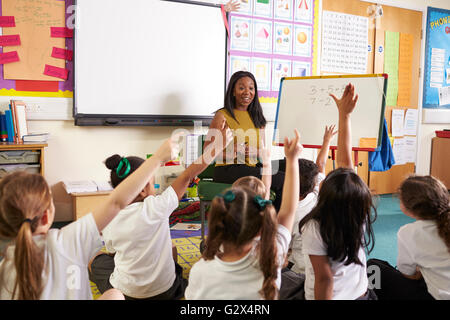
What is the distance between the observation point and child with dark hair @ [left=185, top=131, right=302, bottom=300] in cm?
103

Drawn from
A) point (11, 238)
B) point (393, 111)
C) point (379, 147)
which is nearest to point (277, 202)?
point (379, 147)

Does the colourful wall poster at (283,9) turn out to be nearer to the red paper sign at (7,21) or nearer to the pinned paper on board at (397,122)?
the pinned paper on board at (397,122)

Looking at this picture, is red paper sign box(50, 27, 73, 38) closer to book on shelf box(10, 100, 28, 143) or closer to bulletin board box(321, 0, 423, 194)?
book on shelf box(10, 100, 28, 143)

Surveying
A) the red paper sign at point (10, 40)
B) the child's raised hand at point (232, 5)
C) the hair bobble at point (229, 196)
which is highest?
the child's raised hand at point (232, 5)

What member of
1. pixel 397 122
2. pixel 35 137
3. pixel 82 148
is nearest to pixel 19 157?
pixel 35 137

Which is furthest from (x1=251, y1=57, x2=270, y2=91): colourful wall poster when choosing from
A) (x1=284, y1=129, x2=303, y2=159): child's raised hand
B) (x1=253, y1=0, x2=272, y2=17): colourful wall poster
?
(x1=284, y1=129, x2=303, y2=159): child's raised hand

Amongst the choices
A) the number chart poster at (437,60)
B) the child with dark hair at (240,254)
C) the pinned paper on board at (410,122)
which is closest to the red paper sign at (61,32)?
the child with dark hair at (240,254)

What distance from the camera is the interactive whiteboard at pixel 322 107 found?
259cm

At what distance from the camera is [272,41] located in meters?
4.18

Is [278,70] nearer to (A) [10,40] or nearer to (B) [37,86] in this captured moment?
(B) [37,86]

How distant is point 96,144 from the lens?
3.45 meters

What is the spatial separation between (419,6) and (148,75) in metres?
3.63

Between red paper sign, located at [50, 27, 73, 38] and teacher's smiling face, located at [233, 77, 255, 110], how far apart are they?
54.9 inches

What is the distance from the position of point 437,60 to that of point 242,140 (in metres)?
3.61
